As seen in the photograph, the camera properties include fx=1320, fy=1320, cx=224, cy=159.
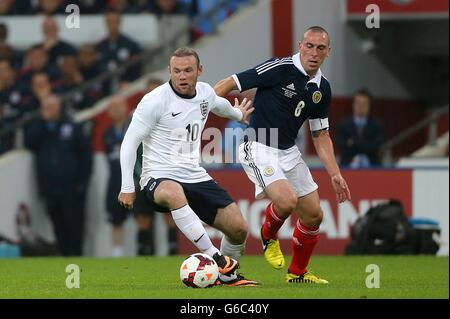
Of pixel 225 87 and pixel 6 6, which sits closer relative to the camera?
pixel 225 87

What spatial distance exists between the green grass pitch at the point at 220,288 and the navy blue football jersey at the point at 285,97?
4.29 feet

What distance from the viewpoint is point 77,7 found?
2044 cm

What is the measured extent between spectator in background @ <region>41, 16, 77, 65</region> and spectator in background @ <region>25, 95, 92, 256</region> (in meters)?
1.01

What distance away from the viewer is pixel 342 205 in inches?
683

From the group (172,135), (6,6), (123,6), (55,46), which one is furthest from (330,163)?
(6,6)

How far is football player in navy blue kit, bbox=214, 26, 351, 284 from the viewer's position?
11250 millimetres

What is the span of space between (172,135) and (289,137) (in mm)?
1229

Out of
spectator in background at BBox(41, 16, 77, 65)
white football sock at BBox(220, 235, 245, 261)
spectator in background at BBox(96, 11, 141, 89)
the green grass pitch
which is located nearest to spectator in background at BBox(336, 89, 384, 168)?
the green grass pitch

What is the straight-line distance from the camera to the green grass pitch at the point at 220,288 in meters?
10.0

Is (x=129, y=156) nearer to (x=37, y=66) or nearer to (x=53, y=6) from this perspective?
(x=37, y=66)

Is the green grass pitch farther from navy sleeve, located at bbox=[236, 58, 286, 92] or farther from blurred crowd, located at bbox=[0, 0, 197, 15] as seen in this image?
blurred crowd, located at bbox=[0, 0, 197, 15]

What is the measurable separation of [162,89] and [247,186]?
7076mm

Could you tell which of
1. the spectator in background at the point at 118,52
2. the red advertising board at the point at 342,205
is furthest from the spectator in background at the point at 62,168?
the red advertising board at the point at 342,205
